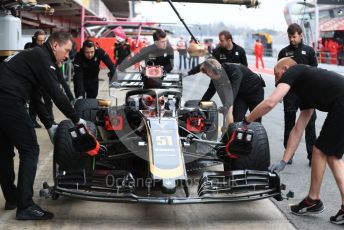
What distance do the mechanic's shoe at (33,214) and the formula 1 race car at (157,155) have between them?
0.54ft

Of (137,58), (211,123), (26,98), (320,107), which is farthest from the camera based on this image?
(137,58)

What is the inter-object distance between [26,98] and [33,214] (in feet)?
3.48

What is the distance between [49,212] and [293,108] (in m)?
3.71

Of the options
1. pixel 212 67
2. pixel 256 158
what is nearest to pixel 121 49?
pixel 212 67

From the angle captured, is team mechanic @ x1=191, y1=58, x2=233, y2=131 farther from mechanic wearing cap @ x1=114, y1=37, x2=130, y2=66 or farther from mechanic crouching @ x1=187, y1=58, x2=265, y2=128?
mechanic wearing cap @ x1=114, y1=37, x2=130, y2=66

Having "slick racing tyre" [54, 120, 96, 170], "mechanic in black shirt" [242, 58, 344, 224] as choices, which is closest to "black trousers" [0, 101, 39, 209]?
"slick racing tyre" [54, 120, 96, 170]

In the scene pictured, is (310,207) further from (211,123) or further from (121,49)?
(121,49)

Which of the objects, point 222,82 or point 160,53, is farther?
point 160,53

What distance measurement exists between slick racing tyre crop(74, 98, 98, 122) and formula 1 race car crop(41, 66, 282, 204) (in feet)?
0.04

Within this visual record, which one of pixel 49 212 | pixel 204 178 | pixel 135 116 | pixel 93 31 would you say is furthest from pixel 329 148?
pixel 93 31

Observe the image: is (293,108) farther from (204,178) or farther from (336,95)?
(204,178)

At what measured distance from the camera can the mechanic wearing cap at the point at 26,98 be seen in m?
4.93

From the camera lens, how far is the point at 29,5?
24.0ft

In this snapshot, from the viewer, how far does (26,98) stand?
16.5ft
